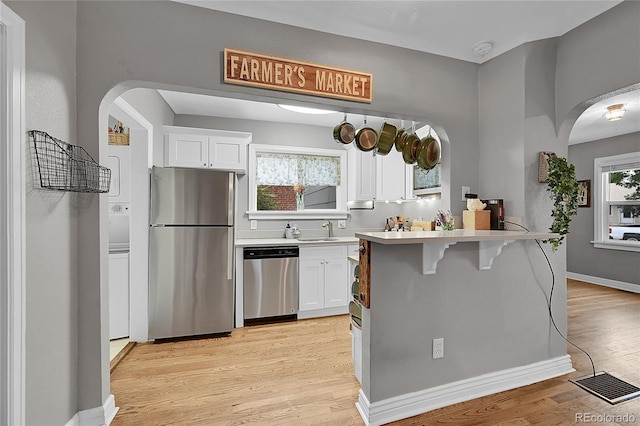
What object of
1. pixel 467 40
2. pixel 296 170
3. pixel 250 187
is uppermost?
pixel 467 40

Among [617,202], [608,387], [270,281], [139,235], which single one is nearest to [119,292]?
[139,235]

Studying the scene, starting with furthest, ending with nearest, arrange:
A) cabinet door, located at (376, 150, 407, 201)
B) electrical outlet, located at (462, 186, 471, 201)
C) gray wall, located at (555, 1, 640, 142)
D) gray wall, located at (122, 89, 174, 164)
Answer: cabinet door, located at (376, 150, 407, 201) < gray wall, located at (122, 89, 174, 164) < electrical outlet, located at (462, 186, 471, 201) < gray wall, located at (555, 1, 640, 142)

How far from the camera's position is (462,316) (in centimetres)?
207

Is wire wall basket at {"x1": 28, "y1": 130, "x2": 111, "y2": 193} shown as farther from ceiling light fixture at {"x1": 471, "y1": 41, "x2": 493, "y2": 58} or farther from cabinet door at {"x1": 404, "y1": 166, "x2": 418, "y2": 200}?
cabinet door at {"x1": 404, "y1": 166, "x2": 418, "y2": 200}

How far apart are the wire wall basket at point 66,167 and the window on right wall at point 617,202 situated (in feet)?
22.2

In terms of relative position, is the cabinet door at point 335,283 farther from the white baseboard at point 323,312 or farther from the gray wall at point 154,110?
the gray wall at point 154,110

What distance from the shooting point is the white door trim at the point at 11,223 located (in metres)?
1.21

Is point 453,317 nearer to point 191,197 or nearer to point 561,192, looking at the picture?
point 561,192

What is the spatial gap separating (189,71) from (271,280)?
234cm

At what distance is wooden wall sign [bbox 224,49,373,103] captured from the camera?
1.87 meters

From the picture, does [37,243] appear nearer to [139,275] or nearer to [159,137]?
[139,275]

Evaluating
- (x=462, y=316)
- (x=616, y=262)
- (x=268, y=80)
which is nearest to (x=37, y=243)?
(x=268, y=80)

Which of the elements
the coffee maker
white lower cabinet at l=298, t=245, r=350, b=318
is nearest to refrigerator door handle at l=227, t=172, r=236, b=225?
white lower cabinet at l=298, t=245, r=350, b=318

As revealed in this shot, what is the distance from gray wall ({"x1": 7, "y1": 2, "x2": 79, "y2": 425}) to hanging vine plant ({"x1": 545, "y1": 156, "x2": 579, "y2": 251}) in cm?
307
